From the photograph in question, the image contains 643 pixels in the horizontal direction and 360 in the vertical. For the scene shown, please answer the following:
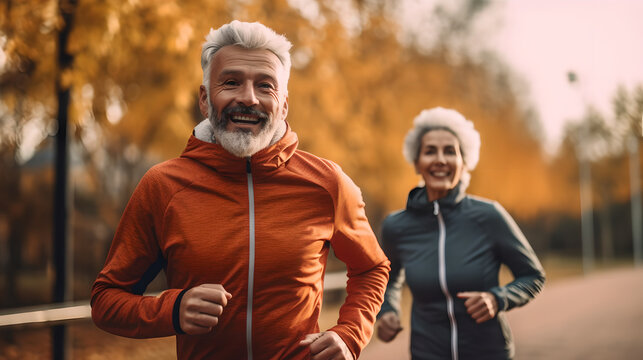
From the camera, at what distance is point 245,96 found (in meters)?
2.10

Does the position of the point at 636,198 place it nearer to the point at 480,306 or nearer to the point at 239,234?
the point at 480,306

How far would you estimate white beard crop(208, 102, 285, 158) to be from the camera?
2.05 metres

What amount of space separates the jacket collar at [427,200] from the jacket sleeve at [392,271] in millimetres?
181

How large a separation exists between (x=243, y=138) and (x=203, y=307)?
0.56 meters

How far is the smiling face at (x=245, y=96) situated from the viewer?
82.4 inches

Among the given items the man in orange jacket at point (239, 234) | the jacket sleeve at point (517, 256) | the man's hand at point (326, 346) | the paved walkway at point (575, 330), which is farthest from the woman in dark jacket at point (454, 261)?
the paved walkway at point (575, 330)

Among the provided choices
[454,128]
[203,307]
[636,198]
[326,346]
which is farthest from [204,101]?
[636,198]

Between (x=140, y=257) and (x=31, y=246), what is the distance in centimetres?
830

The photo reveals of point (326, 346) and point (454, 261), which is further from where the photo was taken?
point (454, 261)

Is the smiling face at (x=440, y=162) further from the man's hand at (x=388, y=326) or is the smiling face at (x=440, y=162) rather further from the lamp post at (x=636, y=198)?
the lamp post at (x=636, y=198)

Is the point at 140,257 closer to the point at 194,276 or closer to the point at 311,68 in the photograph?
the point at 194,276

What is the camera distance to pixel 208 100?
2207 millimetres

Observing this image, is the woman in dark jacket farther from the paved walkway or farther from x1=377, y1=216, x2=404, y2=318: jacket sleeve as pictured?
the paved walkway

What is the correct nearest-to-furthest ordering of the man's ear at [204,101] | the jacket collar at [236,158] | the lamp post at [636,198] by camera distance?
the jacket collar at [236,158], the man's ear at [204,101], the lamp post at [636,198]
